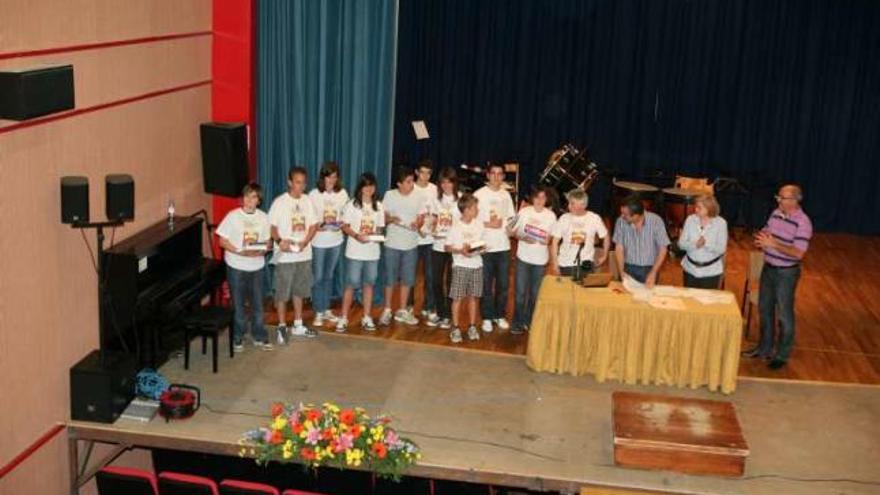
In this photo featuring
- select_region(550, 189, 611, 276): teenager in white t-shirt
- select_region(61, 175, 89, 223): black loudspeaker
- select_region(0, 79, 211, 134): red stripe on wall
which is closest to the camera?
select_region(0, 79, 211, 134): red stripe on wall

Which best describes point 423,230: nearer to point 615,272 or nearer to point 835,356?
point 615,272

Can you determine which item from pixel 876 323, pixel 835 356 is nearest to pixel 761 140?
pixel 876 323

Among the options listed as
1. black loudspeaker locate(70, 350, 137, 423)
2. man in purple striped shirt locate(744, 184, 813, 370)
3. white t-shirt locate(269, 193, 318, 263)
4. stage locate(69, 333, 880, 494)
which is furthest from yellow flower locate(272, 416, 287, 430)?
man in purple striped shirt locate(744, 184, 813, 370)

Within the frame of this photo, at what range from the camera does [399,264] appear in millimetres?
9531

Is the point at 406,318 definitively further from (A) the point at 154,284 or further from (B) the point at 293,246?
(A) the point at 154,284

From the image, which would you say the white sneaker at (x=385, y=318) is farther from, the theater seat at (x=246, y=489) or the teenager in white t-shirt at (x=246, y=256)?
the theater seat at (x=246, y=489)

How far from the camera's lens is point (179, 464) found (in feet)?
24.4

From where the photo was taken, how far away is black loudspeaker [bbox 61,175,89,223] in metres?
6.71

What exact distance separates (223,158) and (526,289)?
2.84 metres

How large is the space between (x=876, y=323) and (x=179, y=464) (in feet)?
22.4

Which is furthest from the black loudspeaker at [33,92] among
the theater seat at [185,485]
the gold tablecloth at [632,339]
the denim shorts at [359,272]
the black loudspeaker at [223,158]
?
the gold tablecloth at [632,339]

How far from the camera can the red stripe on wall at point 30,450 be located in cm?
650

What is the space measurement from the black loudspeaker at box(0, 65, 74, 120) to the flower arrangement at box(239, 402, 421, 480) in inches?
89.7

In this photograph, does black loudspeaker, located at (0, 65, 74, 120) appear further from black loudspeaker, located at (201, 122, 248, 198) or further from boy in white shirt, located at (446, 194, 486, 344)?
boy in white shirt, located at (446, 194, 486, 344)
